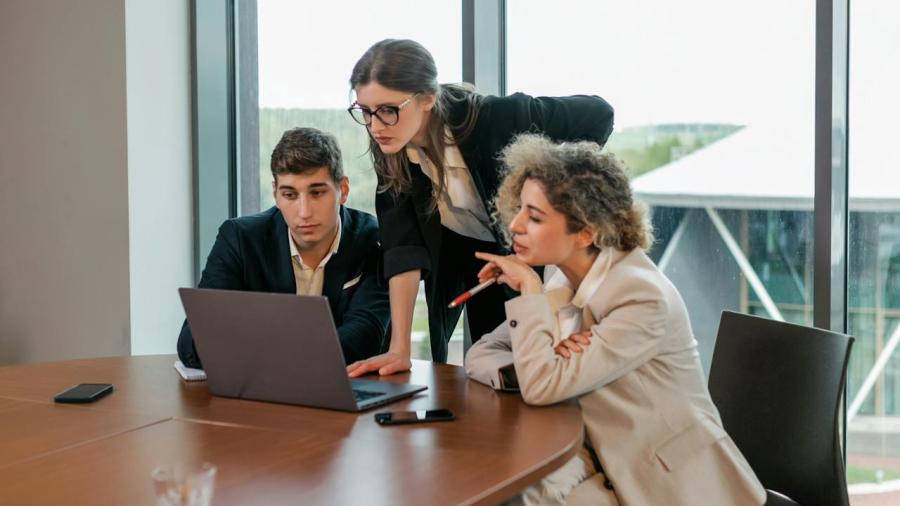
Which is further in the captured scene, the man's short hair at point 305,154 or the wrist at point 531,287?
the man's short hair at point 305,154

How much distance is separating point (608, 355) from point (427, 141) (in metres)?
0.85

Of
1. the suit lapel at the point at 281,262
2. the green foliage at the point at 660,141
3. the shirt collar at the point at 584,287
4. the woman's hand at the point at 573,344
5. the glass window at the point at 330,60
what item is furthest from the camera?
the glass window at the point at 330,60

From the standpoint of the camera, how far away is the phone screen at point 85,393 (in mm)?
1867

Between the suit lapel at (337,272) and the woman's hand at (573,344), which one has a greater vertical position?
the suit lapel at (337,272)

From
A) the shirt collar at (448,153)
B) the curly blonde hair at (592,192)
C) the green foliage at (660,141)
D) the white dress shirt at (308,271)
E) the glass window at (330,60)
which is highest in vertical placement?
the glass window at (330,60)

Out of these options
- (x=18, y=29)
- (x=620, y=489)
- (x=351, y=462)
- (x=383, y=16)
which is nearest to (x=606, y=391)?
(x=620, y=489)

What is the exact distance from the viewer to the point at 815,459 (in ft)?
5.97

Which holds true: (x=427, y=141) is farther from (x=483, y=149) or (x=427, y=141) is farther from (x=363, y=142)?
(x=363, y=142)

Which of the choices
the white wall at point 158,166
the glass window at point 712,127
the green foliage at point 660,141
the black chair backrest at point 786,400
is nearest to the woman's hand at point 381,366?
the black chair backrest at point 786,400

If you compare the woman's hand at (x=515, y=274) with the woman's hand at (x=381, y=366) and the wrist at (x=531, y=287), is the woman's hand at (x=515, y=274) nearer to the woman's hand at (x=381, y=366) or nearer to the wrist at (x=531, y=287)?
the wrist at (x=531, y=287)

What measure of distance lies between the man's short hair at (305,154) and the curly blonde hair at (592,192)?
699 mm

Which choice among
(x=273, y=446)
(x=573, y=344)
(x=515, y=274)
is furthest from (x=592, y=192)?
(x=273, y=446)

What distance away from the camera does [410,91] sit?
228 cm

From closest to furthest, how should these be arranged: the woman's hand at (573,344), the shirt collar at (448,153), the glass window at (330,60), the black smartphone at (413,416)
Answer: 1. the black smartphone at (413,416)
2. the woman's hand at (573,344)
3. the shirt collar at (448,153)
4. the glass window at (330,60)
